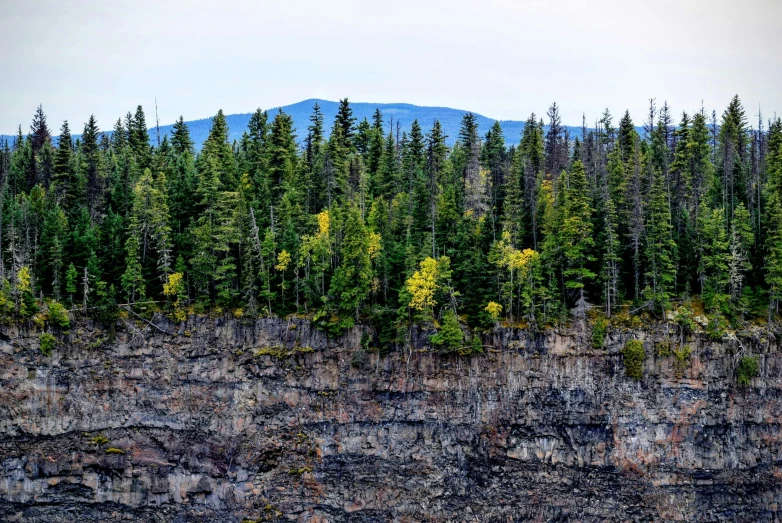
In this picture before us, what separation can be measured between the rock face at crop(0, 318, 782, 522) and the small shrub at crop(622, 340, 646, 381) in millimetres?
601

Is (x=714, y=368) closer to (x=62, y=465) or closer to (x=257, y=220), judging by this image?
(x=257, y=220)

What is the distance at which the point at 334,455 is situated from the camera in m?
66.6

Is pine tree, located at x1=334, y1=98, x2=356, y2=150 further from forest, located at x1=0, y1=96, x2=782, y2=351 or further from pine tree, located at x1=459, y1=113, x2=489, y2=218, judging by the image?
pine tree, located at x1=459, y1=113, x2=489, y2=218

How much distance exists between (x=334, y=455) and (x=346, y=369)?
6.13 meters

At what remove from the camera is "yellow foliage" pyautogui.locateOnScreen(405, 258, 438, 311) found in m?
67.1

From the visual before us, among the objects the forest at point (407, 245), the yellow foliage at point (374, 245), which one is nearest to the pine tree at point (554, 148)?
the forest at point (407, 245)

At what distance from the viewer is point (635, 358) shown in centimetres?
6588

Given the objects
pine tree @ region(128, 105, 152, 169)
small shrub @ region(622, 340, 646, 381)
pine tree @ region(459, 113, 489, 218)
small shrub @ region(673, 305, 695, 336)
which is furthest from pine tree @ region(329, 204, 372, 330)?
pine tree @ region(128, 105, 152, 169)

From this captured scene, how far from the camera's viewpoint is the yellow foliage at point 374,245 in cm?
7081

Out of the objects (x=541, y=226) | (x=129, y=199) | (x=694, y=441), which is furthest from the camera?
(x=129, y=199)

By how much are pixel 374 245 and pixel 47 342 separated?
24832 mm

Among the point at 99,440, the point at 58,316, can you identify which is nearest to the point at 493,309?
the point at 99,440

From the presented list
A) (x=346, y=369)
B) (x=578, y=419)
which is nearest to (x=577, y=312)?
(x=578, y=419)

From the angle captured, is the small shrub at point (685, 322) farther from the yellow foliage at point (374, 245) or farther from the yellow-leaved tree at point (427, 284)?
the yellow foliage at point (374, 245)
